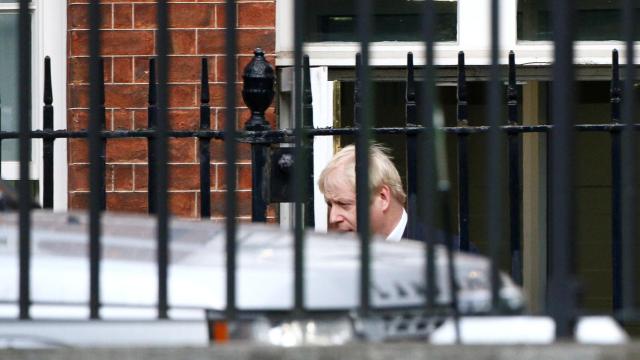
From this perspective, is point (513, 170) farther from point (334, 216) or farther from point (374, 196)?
point (334, 216)

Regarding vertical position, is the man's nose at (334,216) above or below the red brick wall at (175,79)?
below

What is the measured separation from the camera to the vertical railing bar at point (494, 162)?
297cm

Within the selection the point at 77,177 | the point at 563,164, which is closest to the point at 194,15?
the point at 77,177

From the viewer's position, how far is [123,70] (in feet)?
23.3

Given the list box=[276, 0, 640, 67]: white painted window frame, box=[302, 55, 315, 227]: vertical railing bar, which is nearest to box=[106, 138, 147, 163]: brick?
box=[276, 0, 640, 67]: white painted window frame

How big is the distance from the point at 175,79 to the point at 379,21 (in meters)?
0.99

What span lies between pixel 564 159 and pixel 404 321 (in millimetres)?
411

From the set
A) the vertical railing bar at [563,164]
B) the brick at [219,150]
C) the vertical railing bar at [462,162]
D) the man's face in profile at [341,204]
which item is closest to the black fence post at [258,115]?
the man's face in profile at [341,204]

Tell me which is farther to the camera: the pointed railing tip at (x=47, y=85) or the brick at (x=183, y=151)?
the brick at (x=183, y=151)

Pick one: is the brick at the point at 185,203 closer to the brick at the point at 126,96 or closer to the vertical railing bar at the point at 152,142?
the brick at the point at 126,96

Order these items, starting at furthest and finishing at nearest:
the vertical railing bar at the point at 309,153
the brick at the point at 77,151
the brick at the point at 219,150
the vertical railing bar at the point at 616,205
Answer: the brick at the point at 77,151 < the brick at the point at 219,150 < the vertical railing bar at the point at 309,153 < the vertical railing bar at the point at 616,205

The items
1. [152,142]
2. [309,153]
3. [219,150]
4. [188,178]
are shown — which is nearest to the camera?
[152,142]

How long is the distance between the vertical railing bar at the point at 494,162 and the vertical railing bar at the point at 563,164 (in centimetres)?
10

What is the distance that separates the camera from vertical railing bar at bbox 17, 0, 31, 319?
2982mm
